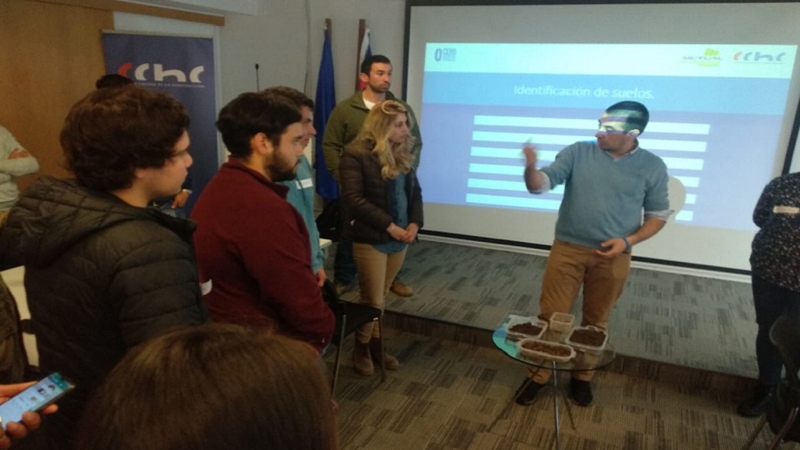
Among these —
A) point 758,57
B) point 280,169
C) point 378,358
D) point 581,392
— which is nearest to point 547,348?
point 581,392

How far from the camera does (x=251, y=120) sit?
4.72 ft

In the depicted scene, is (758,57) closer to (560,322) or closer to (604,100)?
(604,100)

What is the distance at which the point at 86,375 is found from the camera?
3.34ft

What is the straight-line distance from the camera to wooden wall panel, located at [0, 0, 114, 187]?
359cm

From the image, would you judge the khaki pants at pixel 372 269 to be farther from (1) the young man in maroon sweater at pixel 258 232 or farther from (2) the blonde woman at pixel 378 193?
(1) the young man in maroon sweater at pixel 258 232

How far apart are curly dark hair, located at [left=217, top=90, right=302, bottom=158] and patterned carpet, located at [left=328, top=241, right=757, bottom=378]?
201cm

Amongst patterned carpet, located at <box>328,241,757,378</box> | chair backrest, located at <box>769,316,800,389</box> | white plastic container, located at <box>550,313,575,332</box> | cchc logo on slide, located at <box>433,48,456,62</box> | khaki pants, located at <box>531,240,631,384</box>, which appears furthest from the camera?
cchc logo on slide, located at <box>433,48,456,62</box>

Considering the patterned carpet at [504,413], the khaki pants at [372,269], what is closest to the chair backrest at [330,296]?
the khaki pants at [372,269]

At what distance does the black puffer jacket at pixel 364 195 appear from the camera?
245 centimetres

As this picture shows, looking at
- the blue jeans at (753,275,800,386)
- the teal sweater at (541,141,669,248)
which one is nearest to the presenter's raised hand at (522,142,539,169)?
the teal sweater at (541,141,669,248)

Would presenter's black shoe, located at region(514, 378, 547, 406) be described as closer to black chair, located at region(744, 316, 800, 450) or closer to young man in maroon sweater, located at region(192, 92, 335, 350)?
black chair, located at region(744, 316, 800, 450)

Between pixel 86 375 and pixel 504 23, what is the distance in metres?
3.74

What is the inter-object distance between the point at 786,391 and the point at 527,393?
105 centimetres

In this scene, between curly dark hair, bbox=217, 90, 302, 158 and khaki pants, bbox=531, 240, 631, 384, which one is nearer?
curly dark hair, bbox=217, 90, 302, 158
